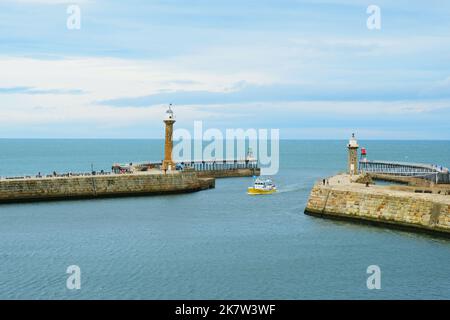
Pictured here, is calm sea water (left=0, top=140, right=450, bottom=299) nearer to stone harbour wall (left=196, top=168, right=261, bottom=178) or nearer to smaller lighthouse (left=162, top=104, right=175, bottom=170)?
smaller lighthouse (left=162, top=104, right=175, bottom=170)

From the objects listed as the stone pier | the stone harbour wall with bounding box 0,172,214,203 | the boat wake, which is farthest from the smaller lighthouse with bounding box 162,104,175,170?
the stone pier

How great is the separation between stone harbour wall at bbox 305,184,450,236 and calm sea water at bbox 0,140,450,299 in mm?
1476

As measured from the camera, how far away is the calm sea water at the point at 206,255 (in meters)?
35.1

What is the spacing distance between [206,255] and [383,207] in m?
16.6

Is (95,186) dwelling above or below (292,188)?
above

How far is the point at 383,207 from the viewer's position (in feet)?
173

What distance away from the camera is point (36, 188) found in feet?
225

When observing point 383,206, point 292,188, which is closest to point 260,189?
point 292,188

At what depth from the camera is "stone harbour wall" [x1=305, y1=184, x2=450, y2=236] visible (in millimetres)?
48219

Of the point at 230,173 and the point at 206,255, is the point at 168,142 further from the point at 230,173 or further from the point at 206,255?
the point at 206,255

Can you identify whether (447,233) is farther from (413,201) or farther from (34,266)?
(34,266)
